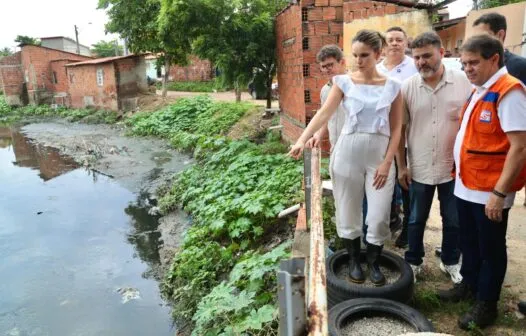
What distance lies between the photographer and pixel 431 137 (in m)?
3.02

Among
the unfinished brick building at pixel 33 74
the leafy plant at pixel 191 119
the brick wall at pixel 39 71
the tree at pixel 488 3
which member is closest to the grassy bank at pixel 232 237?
the leafy plant at pixel 191 119

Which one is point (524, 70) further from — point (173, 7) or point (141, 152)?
point (141, 152)

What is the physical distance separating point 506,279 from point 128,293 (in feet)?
14.9

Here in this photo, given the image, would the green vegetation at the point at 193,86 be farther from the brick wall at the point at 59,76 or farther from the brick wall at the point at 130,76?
the brick wall at the point at 59,76

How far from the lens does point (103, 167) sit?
12.1m

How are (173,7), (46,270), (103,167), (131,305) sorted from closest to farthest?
(131,305), (46,270), (173,7), (103,167)

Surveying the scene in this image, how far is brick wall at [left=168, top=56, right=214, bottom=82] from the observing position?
29.0 metres

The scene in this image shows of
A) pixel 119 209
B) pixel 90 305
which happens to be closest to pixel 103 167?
pixel 119 209

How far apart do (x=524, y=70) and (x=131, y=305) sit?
5.04 metres

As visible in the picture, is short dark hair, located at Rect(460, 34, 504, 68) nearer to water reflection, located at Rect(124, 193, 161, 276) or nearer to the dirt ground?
the dirt ground

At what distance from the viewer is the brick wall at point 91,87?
2066 centimetres

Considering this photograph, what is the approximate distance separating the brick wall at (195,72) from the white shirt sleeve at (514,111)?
27644mm

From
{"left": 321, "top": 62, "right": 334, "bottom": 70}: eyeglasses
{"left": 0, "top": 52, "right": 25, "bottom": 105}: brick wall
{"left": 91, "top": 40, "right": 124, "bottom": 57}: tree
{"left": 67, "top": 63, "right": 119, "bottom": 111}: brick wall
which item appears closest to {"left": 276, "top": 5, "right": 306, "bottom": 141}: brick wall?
{"left": 321, "top": 62, "right": 334, "bottom": 70}: eyeglasses

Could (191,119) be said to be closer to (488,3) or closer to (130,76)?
(130,76)
